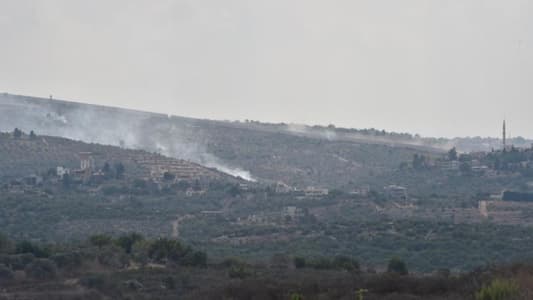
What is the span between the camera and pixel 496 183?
368 feet

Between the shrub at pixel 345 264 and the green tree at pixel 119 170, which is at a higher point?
the green tree at pixel 119 170

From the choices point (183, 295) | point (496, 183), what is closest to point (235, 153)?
point (496, 183)

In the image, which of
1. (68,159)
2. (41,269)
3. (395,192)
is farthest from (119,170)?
(41,269)

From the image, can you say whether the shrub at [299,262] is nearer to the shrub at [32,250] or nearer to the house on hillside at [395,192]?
the shrub at [32,250]

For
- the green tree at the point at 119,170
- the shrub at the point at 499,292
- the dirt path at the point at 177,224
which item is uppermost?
the green tree at the point at 119,170

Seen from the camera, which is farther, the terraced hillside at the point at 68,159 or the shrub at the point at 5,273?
the terraced hillside at the point at 68,159

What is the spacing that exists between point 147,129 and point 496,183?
44.1 metres

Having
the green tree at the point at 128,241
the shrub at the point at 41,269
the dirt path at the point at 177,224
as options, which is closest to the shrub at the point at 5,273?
the shrub at the point at 41,269

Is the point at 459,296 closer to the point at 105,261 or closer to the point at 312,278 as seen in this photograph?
the point at 312,278

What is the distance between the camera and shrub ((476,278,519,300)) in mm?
35094

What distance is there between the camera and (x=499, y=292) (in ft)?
116

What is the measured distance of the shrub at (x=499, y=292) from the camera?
3509cm

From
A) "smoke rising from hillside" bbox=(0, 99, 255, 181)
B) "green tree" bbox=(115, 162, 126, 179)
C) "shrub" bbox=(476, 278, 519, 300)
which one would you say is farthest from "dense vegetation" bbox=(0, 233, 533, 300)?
"smoke rising from hillside" bbox=(0, 99, 255, 181)

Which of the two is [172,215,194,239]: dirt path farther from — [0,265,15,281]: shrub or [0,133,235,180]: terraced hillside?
[0,265,15,281]: shrub
